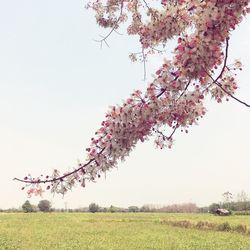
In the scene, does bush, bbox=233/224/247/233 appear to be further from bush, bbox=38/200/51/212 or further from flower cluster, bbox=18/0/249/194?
bush, bbox=38/200/51/212

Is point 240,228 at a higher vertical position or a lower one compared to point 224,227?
lower

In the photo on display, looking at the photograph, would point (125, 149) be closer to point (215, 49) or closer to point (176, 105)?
point (176, 105)


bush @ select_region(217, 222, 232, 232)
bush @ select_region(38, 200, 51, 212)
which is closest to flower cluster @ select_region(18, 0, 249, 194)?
bush @ select_region(217, 222, 232, 232)

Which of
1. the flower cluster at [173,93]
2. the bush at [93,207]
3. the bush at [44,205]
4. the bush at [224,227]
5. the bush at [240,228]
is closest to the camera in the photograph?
the flower cluster at [173,93]

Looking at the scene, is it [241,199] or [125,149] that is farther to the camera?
[241,199]

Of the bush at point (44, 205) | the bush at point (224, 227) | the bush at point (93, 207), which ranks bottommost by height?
the bush at point (224, 227)

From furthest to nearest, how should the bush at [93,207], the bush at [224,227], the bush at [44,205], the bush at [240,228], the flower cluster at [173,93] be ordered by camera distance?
→ the bush at [44,205]
the bush at [93,207]
the bush at [224,227]
the bush at [240,228]
the flower cluster at [173,93]

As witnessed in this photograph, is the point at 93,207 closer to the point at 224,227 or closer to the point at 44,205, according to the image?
the point at 44,205

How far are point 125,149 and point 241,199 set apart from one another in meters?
160

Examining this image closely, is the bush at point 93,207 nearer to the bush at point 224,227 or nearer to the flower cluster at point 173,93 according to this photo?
the bush at point 224,227

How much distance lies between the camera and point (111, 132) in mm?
3898

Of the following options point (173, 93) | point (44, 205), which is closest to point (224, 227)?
point (173, 93)

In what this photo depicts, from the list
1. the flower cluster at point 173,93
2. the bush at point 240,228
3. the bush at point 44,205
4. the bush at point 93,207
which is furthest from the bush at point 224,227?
the bush at point 44,205

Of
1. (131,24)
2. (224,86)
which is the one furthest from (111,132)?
(131,24)
